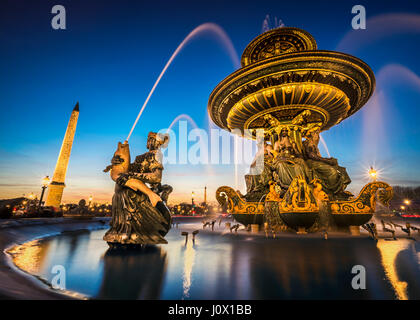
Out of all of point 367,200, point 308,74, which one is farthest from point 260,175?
point 308,74

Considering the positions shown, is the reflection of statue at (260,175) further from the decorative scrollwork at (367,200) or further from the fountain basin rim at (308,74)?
Result: the fountain basin rim at (308,74)

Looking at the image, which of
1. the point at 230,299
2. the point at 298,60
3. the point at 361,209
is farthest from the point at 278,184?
the point at 230,299

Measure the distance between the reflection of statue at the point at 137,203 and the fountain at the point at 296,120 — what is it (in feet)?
14.6

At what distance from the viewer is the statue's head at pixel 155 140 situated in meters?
4.45

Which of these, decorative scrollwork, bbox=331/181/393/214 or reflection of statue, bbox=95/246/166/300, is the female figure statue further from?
reflection of statue, bbox=95/246/166/300

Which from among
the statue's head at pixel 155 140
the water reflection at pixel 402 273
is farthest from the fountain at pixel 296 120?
the statue's head at pixel 155 140

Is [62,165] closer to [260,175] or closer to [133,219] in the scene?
[260,175]

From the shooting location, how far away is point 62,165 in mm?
22641

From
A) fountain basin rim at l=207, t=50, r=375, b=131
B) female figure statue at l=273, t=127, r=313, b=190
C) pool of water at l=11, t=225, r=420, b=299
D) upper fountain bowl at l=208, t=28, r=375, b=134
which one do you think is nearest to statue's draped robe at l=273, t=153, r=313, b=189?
female figure statue at l=273, t=127, r=313, b=190

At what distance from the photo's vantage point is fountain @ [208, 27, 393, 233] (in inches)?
254

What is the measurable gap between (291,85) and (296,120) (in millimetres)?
1821

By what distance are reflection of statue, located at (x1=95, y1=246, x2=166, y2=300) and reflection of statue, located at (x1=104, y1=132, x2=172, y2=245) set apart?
2.26 ft
